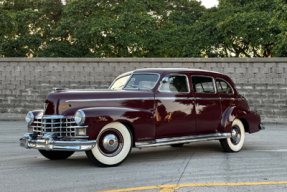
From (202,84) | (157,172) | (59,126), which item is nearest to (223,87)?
(202,84)

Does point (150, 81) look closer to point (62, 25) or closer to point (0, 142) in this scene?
point (0, 142)

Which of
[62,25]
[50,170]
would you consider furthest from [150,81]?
[62,25]

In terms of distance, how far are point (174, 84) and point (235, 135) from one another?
6.98ft

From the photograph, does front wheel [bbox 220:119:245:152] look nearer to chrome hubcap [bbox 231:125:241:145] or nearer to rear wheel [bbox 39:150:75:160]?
chrome hubcap [bbox 231:125:241:145]

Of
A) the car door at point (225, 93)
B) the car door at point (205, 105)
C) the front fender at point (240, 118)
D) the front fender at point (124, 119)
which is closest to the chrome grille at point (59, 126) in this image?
the front fender at point (124, 119)

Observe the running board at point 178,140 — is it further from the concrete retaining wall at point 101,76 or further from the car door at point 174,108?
the concrete retaining wall at point 101,76

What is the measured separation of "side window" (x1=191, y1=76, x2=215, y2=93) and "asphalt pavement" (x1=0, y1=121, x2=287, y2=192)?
1.40 m

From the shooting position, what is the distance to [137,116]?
7.82m

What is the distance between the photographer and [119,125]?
7.60m

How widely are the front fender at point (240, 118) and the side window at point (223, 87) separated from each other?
1.41 ft

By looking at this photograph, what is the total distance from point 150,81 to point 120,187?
298 cm

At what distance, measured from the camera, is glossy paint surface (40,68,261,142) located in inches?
292

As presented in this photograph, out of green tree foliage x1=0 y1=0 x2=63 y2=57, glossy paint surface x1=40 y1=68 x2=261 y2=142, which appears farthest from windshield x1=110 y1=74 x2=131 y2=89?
green tree foliage x1=0 y1=0 x2=63 y2=57

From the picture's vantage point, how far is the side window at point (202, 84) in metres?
9.08
